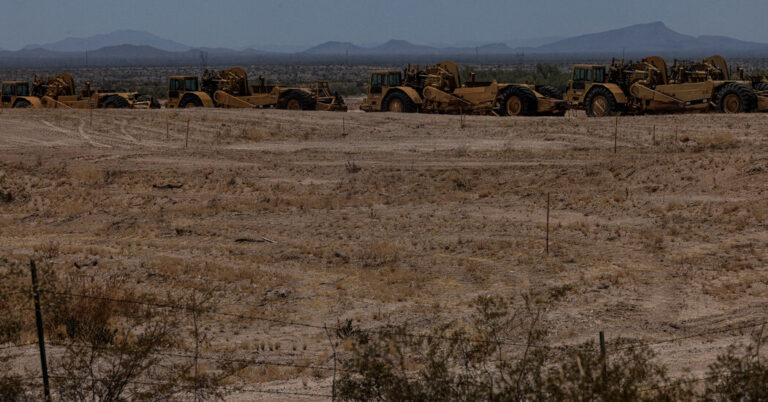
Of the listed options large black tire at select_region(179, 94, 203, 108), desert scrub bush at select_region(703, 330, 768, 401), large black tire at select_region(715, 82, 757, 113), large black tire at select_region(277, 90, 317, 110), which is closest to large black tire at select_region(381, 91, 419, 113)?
large black tire at select_region(277, 90, 317, 110)

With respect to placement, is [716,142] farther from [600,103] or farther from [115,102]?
[115,102]

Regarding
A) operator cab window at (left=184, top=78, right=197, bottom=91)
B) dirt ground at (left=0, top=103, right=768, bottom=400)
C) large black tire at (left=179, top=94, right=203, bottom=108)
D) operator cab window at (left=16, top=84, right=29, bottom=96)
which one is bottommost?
dirt ground at (left=0, top=103, right=768, bottom=400)

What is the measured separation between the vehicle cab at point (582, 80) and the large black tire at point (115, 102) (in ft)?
69.7

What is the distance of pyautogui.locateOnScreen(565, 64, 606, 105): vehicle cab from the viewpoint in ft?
117

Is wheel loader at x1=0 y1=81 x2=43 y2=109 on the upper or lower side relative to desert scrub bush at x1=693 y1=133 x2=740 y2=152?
upper

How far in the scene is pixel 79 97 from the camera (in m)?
42.7

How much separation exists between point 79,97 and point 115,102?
10.2 ft

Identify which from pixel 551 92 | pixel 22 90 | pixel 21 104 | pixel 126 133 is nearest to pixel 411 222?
pixel 126 133

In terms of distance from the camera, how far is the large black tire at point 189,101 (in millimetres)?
39969

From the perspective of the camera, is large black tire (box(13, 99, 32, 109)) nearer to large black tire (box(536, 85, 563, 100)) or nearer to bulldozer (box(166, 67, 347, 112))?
bulldozer (box(166, 67, 347, 112))

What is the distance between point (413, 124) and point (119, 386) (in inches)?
995

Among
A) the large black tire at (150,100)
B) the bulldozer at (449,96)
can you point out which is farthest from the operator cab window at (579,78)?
the large black tire at (150,100)

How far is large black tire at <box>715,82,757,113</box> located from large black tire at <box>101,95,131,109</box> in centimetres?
2703

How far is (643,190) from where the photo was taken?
804 inches
